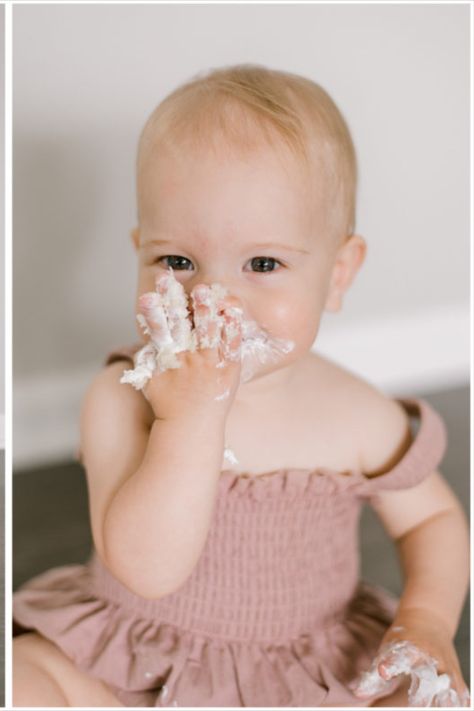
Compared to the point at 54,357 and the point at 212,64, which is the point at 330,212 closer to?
the point at 212,64

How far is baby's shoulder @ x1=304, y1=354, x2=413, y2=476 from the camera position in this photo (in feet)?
3.31

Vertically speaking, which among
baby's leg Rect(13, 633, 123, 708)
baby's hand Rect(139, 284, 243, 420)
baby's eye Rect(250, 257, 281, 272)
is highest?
baby's eye Rect(250, 257, 281, 272)

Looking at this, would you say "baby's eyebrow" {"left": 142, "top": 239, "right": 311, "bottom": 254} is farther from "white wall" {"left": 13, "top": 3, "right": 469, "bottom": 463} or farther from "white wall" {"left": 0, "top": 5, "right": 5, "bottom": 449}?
"white wall" {"left": 13, "top": 3, "right": 469, "bottom": 463}

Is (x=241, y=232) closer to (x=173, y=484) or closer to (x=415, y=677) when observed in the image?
(x=173, y=484)

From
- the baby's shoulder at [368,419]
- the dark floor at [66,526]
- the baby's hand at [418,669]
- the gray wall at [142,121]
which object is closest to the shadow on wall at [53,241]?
the gray wall at [142,121]

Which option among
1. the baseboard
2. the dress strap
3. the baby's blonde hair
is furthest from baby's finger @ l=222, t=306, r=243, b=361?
the baseboard

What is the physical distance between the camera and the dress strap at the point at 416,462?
0.99 metres

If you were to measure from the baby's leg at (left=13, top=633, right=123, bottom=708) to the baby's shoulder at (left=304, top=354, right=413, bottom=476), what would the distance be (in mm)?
349

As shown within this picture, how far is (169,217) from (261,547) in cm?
35

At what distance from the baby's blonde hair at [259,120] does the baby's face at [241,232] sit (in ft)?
0.06

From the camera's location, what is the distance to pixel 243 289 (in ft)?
2.79

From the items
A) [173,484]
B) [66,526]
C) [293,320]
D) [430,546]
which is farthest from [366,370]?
[173,484]

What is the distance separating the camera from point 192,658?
925mm

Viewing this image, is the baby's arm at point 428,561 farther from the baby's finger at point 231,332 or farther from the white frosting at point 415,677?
the baby's finger at point 231,332
